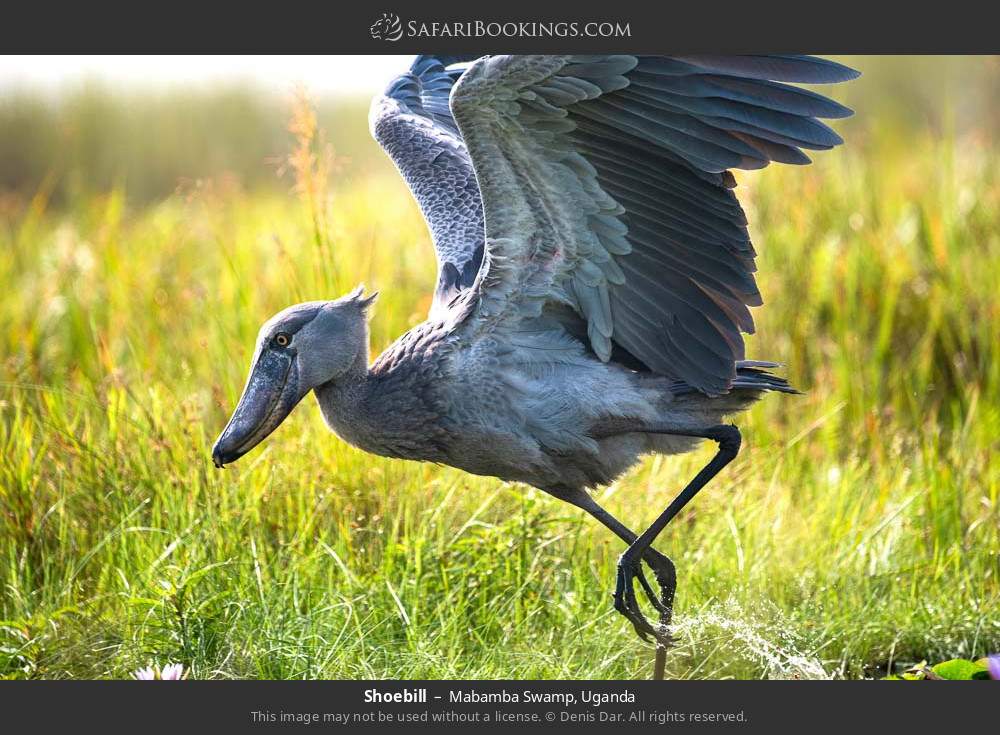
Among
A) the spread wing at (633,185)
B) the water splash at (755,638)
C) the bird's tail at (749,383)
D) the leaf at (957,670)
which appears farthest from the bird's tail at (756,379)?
the leaf at (957,670)

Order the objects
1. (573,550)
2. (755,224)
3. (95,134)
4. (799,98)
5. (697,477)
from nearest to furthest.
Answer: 1. (799,98)
2. (697,477)
3. (573,550)
4. (755,224)
5. (95,134)

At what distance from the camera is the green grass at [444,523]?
398 cm

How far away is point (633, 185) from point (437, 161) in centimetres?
128

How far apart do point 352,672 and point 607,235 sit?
4.93ft

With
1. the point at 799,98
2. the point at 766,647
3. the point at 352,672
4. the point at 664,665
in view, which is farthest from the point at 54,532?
the point at 799,98

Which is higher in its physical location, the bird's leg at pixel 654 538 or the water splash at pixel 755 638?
the bird's leg at pixel 654 538

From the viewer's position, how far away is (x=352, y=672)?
3871mm

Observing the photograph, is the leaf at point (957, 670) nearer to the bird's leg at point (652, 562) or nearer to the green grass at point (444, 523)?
the green grass at point (444, 523)

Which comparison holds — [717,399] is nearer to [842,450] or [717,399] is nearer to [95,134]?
[842,450]

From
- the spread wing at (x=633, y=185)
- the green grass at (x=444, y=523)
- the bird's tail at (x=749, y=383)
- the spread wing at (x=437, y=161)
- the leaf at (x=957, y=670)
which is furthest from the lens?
the spread wing at (x=437, y=161)

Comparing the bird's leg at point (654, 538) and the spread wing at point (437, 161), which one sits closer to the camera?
the bird's leg at point (654, 538)

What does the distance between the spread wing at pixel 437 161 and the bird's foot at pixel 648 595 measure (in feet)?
3.46

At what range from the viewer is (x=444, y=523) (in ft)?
14.8

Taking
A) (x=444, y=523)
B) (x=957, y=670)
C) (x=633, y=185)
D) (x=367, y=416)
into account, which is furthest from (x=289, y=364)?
(x=957, y=670)
